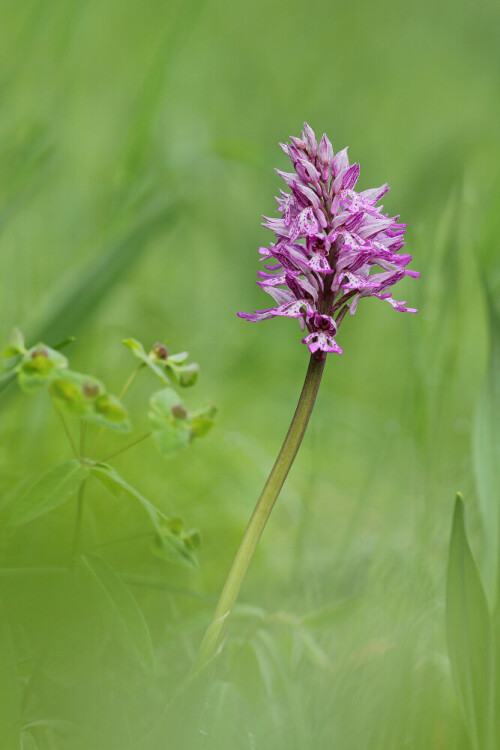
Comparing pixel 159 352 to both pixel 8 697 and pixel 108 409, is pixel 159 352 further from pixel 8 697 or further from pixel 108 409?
pixel 8 697

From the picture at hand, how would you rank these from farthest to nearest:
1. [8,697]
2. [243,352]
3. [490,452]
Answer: [243,352]
[490,452]
[8,697]

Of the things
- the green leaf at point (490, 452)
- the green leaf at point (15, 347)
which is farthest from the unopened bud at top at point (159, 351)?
the green leaf at point (490, 452)

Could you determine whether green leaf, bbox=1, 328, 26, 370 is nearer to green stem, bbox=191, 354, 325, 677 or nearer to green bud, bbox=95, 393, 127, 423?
green bud, bbox=95, 393, 127, 423

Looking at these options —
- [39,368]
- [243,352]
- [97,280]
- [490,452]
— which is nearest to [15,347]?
[39,368]

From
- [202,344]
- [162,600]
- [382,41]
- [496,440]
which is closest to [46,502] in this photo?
[162,600]

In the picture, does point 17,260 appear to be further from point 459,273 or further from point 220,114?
point 220,114

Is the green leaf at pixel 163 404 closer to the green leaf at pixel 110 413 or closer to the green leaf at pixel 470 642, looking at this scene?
the green leaf at pixel 110 413

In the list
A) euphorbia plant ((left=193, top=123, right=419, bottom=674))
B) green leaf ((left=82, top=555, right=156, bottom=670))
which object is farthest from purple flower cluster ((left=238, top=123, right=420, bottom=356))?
green leaf ((left=82, top=555, right=156, bottom=670))
